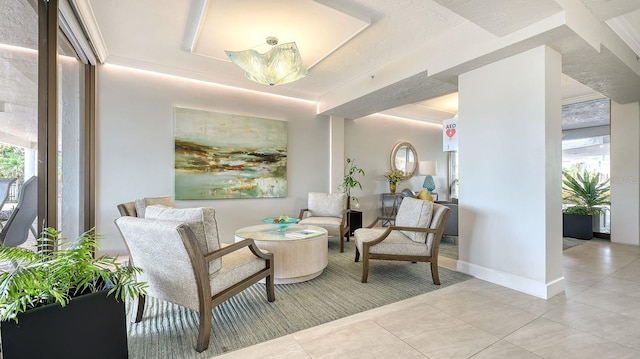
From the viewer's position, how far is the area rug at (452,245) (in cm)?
418

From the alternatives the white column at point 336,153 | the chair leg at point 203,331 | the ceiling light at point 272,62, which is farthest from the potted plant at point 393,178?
the chair leg at point 203,331

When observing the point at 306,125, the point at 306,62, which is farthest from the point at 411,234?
the point at 306,125

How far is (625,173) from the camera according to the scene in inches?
193

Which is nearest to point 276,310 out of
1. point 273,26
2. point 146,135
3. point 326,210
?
point 326,210

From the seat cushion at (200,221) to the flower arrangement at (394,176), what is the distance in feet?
A: 16.6

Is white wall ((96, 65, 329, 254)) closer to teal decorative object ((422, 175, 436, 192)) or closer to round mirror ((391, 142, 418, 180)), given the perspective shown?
round mirror ((391, 142, 418, 180))


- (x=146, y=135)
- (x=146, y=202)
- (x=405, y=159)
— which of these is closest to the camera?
(x=146, y=202)

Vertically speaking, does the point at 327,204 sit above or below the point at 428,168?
below

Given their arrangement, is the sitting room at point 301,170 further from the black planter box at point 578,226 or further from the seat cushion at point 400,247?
the black planter box at point 578,226

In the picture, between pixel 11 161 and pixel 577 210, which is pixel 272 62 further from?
pixel 577 210

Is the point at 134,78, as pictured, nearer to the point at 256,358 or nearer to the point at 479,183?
the point at 256,358

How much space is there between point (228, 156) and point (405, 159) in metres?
4.33

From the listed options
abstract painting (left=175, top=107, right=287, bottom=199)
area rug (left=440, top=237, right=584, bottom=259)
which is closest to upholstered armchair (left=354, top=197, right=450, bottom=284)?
area rug (left=440, top=237, right=584, bottom=259)

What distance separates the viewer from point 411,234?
3.18 metres
